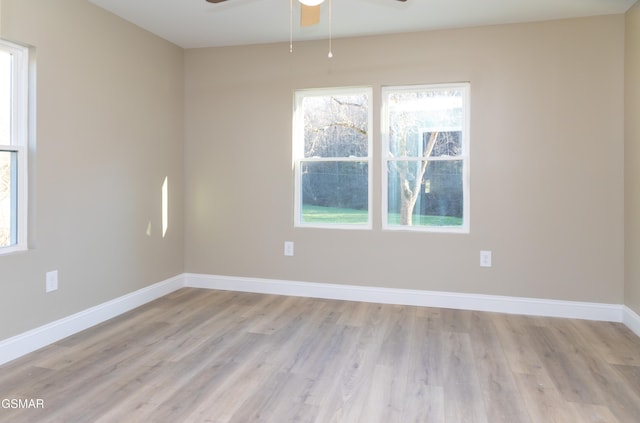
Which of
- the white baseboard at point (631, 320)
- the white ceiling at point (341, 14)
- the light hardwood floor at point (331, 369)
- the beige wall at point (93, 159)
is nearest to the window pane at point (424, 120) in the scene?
the white ceiling at point (341, 14)

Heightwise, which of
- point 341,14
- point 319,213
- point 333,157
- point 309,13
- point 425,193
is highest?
point 341,14

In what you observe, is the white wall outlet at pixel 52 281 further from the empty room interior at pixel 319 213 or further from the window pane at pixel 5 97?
the window pane at pixel 5 97

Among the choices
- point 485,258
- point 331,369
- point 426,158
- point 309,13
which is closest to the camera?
point 309,13

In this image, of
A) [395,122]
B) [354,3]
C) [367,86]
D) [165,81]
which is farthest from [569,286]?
[165,81]

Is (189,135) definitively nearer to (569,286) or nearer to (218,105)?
(218,105)

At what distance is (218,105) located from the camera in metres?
4.25

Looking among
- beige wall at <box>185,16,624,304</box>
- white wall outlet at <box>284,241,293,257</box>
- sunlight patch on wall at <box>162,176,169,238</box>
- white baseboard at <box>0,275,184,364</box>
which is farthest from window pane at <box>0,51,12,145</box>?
white wall outlet at <box>284,241,293,257</box>

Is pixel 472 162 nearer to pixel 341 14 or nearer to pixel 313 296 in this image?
pixel 341 14

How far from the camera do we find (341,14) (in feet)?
11.1

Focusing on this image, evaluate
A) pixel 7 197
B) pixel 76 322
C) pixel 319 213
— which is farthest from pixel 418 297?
pixel 7 197

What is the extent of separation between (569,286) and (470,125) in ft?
5.13

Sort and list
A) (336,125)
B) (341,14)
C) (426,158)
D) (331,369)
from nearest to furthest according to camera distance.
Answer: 1. (331,369)
2. (341,14)
3. (426,158)
4. (336,125)

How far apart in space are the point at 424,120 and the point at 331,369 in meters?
2.35

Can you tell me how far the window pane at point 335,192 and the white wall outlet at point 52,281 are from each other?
2.11 m
